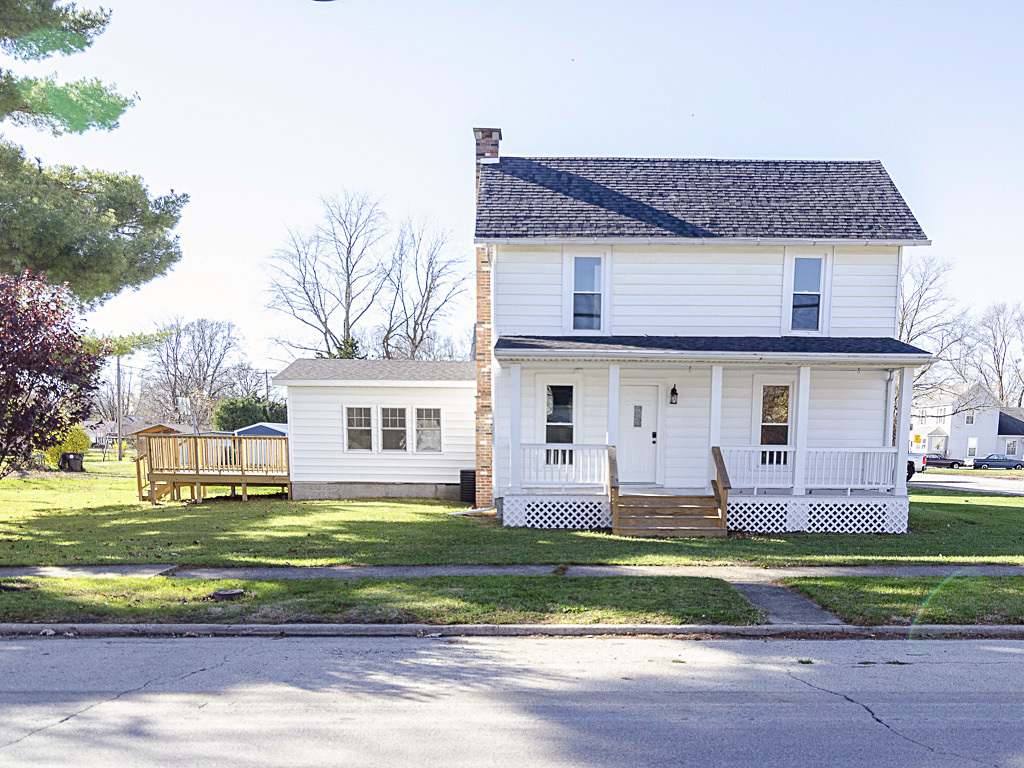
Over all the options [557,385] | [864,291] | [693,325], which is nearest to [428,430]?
[557,385]

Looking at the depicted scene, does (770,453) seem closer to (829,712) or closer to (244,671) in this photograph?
(829,712)

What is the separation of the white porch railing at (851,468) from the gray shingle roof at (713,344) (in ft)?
7.10

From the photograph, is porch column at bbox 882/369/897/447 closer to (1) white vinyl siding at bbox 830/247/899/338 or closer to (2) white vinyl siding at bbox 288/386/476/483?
(1) white vinyl siding at bbox 830/247/899/338

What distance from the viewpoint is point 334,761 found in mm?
4023

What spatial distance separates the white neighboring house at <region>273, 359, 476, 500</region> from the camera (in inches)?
689

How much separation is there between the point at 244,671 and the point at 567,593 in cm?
386

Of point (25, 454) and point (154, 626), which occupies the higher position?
point (25, 454)

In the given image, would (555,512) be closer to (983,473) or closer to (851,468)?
(851,468)

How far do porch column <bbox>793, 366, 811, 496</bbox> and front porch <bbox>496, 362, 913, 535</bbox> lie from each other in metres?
0.03

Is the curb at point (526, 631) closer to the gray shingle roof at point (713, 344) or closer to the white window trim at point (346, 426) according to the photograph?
the gray shingle roof at point (713, 344)

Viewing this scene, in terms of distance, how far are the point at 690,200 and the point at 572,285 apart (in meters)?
3.90

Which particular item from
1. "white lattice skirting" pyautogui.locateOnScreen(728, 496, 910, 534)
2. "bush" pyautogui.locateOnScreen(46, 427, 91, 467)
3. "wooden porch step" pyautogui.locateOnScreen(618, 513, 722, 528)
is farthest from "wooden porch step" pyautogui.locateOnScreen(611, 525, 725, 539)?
"bush" pyautogui.locateOnScreen(46, 427, 91, 467)

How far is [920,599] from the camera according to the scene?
7516 mm

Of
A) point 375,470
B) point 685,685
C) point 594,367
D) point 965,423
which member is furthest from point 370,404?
point 965,423
